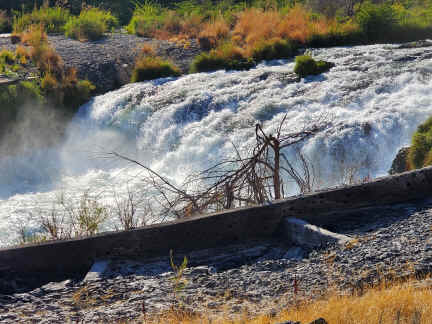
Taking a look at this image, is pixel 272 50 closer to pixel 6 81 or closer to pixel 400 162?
pixel 6 81

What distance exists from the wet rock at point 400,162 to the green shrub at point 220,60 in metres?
7.60

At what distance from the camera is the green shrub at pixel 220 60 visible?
17391mm

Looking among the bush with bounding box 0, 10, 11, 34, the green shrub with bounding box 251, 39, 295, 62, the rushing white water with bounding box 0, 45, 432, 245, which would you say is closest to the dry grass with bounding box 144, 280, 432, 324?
the rushing white water with bounding box 0, 45, 432, 245

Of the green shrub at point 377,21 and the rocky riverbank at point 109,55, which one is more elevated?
the green shrub at point 377,21

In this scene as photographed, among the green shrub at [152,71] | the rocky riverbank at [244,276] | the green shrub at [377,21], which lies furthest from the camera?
the green shrub at [377,21]

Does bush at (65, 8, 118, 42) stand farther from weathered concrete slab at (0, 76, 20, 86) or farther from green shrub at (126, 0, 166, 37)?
weathered concrete slab at (0, 76, 20, 86)

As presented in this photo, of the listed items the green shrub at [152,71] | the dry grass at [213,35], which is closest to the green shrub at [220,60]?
the green shrub at [152,71]

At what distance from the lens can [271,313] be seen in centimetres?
448

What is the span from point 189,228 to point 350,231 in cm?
152

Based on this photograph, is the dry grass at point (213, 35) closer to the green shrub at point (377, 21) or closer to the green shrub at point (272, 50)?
the green shrub at point (272, 50)

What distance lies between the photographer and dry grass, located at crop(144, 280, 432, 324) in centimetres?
391

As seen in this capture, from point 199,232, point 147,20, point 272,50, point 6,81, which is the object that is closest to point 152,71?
point 272,50

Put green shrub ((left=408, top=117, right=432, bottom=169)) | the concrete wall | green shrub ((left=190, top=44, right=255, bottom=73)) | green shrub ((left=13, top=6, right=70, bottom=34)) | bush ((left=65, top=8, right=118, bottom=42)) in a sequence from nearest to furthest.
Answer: the concrete wall → green shrub ((left=408, top=117, right=432, bottom=169)) → green shrub ((left=190, top=44, right=255, bottom=73)) → bush ((left=65, top=8, right=118, bottom=42)) → green shrub ((left=13, top=6, right=70, bottom=34))

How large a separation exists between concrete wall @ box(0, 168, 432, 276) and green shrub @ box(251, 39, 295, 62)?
11.5 metres
